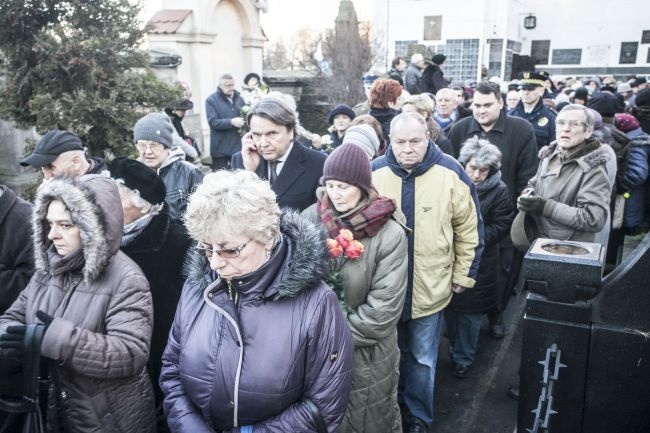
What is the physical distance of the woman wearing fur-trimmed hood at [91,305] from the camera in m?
2.26

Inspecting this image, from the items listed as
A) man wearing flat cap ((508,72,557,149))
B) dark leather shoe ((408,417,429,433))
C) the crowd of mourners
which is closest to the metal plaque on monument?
the crowd of mourners

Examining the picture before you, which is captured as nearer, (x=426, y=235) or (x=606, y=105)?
(x=426, y=235)

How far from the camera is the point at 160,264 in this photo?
3.00 meters

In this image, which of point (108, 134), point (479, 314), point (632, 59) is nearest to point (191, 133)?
point (108, 134)

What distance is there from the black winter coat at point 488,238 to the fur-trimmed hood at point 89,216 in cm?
271

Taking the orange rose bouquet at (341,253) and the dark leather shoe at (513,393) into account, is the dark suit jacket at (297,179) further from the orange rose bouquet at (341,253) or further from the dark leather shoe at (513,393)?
the dark leather shoe at (513,393)

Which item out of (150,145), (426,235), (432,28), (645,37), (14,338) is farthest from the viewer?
(645,37)

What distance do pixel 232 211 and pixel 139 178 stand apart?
49.6 inches

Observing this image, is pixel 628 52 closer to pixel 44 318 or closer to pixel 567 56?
pixel 567 56

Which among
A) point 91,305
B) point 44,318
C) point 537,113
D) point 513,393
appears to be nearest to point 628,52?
point 537,113

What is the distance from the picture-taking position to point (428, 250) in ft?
11.1

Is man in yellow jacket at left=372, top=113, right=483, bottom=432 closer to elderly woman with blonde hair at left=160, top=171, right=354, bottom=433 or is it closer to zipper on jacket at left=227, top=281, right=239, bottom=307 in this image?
elderly woman with blonde hair at left=160, top=171, right=354, bottom=433

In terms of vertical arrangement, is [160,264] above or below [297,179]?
below

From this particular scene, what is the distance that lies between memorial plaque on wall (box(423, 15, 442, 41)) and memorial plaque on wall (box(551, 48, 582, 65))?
7.61 metres
